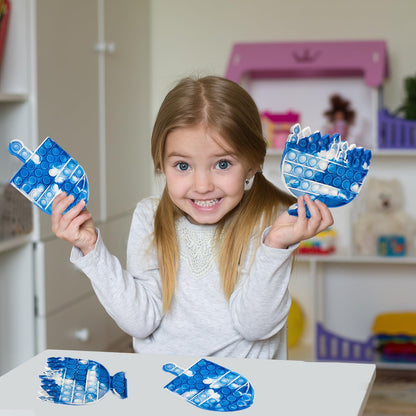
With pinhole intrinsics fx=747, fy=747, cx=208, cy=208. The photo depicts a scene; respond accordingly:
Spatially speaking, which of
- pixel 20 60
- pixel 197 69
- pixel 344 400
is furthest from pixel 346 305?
pixel 344 400

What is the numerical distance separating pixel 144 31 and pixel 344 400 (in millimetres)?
2367

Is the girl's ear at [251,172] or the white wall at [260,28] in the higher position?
the white wall at [260,28]

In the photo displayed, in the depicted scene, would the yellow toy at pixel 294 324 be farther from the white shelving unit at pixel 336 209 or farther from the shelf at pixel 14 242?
the shelf at pixel 14 242

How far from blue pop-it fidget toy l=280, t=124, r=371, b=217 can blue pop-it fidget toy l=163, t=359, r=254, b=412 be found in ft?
0.87

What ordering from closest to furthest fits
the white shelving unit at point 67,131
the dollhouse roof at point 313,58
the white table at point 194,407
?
the white table at point 194,407 < the white shelving unit at point 67,131 < the dollhouse roof at point 313,58

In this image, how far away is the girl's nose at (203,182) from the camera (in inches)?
42.7

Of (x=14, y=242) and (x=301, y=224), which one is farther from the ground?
(x=301, y=224)

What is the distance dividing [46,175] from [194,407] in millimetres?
421

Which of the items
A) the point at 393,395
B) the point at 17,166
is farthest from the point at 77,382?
the point at 393,395

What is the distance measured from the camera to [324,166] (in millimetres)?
1022

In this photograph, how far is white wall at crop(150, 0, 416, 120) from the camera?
2.77 m

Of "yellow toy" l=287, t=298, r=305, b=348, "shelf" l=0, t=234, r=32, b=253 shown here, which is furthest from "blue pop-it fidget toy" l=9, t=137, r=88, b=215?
"yellow toy" l=287, t=298, r=305, b=348

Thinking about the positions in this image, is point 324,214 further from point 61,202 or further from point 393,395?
point 393,395

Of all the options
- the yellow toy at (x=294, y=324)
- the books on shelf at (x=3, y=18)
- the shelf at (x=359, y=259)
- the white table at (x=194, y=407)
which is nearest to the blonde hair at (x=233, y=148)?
the white table at (x=194, y=407)
